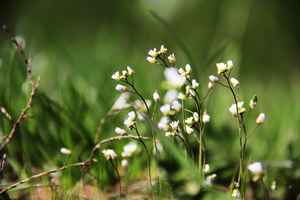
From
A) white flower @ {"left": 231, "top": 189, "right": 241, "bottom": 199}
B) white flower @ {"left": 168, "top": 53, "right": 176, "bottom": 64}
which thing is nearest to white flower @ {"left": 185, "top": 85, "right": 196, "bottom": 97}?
white flower @ {"left": 168, "top": 53, "right": 176, "bottom": 64}

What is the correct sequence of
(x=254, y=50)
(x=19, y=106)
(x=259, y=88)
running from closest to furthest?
(x=19, y=106)
(x=259, y=88)
(x=254, y=50)

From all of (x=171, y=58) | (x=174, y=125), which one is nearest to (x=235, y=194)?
(x=174, y=125)

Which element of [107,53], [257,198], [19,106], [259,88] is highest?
[107,53]

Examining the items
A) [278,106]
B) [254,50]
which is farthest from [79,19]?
[278,106]

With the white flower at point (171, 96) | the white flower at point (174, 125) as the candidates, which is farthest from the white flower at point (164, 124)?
the white flower at point (171, 96)

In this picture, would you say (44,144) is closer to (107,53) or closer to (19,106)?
(19,106)

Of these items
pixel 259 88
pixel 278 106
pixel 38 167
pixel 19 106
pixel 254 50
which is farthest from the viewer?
pixel 254 50

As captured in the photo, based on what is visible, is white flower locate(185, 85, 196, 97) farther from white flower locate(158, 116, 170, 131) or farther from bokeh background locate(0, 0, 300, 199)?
bokeh background locate(0, 0, 300, 199)

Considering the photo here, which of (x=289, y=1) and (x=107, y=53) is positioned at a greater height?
(x=289, y=1)
